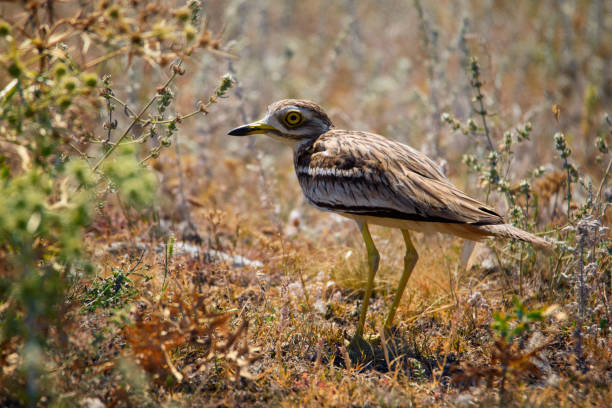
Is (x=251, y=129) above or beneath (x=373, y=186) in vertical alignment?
above

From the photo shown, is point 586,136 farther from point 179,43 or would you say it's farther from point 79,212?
point 79,212

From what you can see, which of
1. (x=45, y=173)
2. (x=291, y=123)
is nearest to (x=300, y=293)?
(x=291, y=123)

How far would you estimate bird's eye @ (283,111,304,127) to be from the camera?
3475 mm

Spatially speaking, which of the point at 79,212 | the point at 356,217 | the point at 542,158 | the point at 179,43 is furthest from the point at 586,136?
the point at 79,212

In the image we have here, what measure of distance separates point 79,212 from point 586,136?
5.14 m

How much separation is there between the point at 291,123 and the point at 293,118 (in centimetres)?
3

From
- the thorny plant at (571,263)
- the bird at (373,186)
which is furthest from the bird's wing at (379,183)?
the thorny plant at (571,263)

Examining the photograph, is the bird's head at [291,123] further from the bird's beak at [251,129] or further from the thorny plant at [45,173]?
the thorny plant at [45,173]

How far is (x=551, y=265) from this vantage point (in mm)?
3439

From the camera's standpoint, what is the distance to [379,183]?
3043 mm

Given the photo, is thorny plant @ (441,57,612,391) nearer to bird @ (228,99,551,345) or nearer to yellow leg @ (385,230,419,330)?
bird @ (228,99,551,345)

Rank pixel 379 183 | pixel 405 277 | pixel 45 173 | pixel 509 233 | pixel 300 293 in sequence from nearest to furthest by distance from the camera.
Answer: pixel 45 173
pixel 509 233
pixel 379 183
pixel 405 277
pixel 300 293

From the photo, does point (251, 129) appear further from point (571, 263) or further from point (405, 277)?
point (571, 263)

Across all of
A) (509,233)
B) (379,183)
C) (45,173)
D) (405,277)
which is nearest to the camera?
(45,173)
